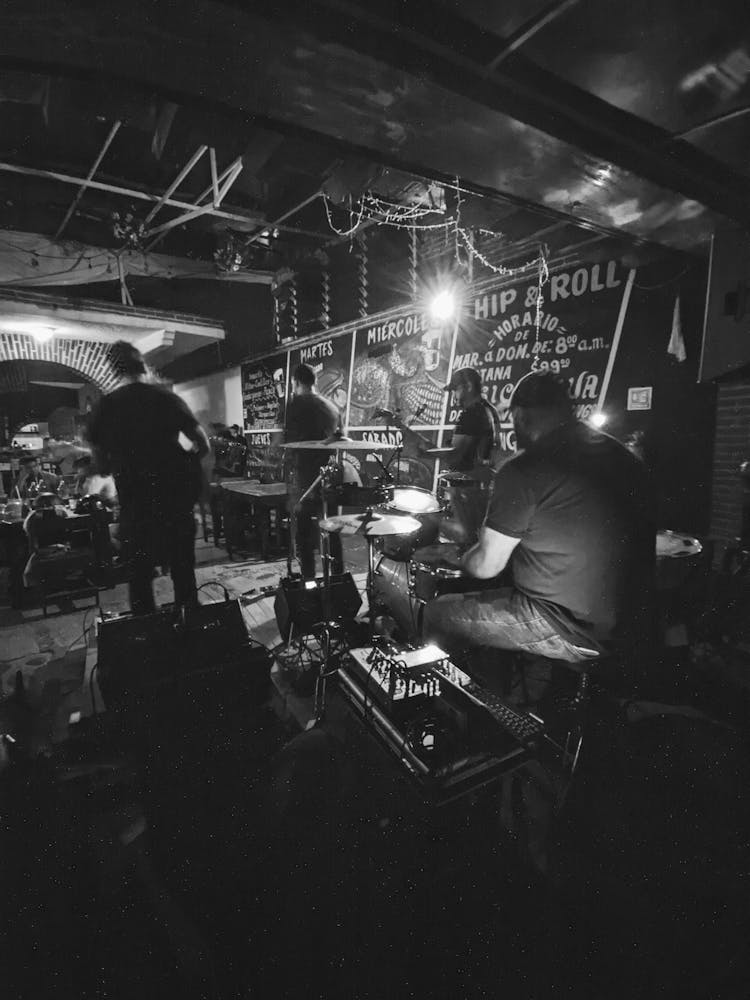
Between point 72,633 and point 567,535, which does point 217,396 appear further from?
point 567,535

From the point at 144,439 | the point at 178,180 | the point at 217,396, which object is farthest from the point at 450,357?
the point at 217,396

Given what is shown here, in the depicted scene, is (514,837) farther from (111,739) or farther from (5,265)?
(5,265)

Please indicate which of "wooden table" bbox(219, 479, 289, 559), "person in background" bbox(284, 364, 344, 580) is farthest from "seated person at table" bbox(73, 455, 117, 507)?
"person in background" bbox(284, 364, 344, 580)

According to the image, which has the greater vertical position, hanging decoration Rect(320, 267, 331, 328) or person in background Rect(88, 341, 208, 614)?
hanging decoration Rect(320, 267, 331, 328)

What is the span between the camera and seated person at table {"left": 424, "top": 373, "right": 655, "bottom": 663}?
7.30 feet

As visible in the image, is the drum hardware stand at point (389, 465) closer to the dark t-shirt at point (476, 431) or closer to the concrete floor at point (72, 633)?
the dark t-shirt at point (476, 431)

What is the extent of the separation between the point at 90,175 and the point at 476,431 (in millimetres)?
5602

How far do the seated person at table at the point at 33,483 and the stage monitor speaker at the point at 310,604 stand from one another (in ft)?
14.6

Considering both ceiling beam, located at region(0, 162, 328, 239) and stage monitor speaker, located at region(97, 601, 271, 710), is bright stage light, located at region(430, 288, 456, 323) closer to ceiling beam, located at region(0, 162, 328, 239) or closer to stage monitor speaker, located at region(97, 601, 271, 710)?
ceiling beam, located at region(0, 162, 328, 239)

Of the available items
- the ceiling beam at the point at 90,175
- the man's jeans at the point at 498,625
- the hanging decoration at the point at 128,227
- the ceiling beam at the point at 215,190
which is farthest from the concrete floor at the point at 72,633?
the hanging decoration at the point at 128,227

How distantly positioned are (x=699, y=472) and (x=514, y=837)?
Result: 451cm

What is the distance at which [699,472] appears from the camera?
4809 mm

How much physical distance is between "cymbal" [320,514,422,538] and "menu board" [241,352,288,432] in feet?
26.0

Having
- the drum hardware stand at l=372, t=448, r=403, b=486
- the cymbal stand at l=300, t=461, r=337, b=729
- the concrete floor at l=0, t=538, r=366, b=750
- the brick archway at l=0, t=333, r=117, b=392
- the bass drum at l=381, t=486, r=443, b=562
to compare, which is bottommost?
the concrete floor at l=0, t=538, r=366, b=750
